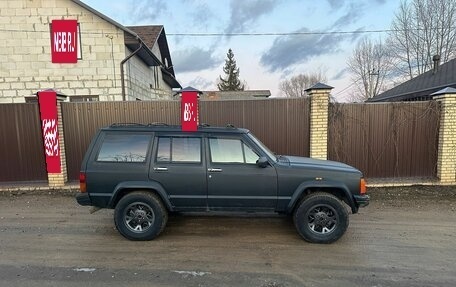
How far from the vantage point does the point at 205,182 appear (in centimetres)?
459

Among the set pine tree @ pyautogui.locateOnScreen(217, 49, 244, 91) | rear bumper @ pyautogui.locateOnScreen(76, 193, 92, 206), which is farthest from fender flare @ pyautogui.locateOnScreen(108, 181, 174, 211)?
pine tree @ pyautogui.locateOnScreen(217, 49, 244, 91)

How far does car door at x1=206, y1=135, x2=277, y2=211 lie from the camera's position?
4.55m

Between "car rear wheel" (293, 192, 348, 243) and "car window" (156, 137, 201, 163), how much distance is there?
175 centimetres

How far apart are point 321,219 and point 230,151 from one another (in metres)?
1.69

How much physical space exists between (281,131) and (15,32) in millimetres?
10156

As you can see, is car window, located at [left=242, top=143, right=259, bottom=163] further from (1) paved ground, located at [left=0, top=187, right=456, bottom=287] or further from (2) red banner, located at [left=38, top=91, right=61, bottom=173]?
(2) red banner, located at [left=38, top=91, right=61, bottom=173]

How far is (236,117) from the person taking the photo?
27.7 ft

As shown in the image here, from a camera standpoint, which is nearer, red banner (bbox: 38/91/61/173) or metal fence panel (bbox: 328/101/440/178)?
red banner (bbox: 38/91/61/173)

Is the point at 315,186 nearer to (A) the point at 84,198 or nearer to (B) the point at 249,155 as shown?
(B) the point at 249,155

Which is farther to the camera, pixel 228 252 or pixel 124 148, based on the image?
pixel 124 148

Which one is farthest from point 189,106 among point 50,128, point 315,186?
point 315,186

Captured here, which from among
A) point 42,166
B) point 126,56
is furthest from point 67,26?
point 42,166

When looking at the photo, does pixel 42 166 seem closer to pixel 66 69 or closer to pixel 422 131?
pixel 66 69

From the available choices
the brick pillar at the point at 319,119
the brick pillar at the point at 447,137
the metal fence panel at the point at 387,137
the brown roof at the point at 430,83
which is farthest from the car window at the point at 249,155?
the brown roof at the point at 430,83
